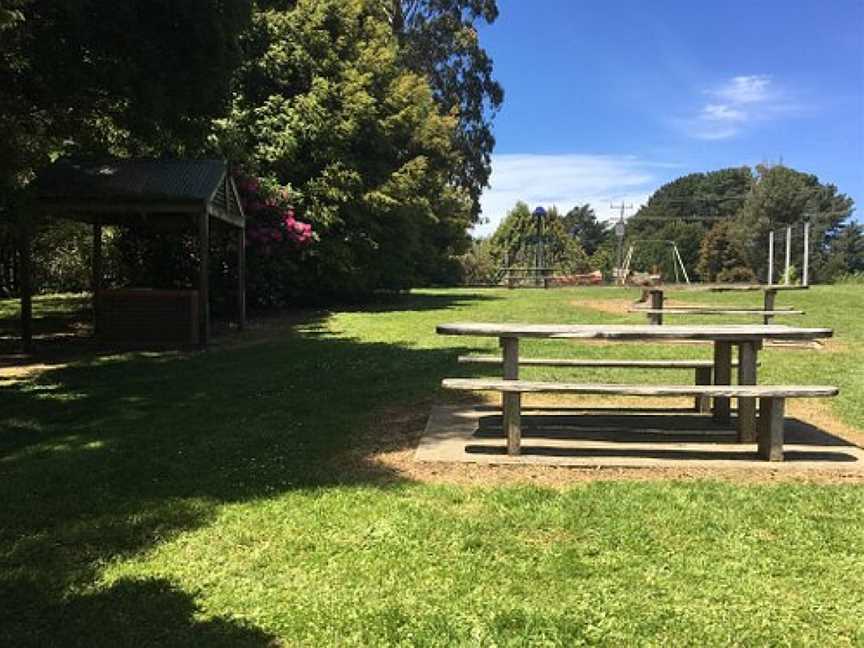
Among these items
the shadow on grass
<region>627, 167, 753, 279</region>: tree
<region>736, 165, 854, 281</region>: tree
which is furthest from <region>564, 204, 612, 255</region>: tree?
the shadow on grass

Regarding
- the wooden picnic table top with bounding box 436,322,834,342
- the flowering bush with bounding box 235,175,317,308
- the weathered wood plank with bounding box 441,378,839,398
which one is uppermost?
the flowering bush with bounding box 235,175,317,308

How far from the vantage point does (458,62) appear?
1422 inches

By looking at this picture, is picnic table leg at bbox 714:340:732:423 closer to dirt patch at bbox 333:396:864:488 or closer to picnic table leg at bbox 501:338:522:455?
dirt patch at bbox 333:396:864:488

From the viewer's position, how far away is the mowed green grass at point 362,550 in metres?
3.03

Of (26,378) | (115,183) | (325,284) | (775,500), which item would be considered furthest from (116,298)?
(775,500)

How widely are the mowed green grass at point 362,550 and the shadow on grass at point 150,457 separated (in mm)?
18

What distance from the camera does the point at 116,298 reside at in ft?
41.8

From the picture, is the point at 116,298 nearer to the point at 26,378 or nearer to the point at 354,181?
the point at 26,378

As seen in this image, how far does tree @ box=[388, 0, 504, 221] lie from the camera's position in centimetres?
3506

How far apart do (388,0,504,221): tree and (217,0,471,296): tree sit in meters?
11.8

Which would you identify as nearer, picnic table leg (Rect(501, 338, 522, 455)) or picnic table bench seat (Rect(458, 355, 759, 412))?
picnic table leg (Rect(501, 338, 522, 455))

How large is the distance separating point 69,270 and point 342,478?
23.8 m

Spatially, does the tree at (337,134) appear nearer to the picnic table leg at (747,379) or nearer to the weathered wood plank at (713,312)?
the weathered wood plank at (713,312)

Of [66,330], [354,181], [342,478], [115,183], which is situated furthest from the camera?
[354,181]
